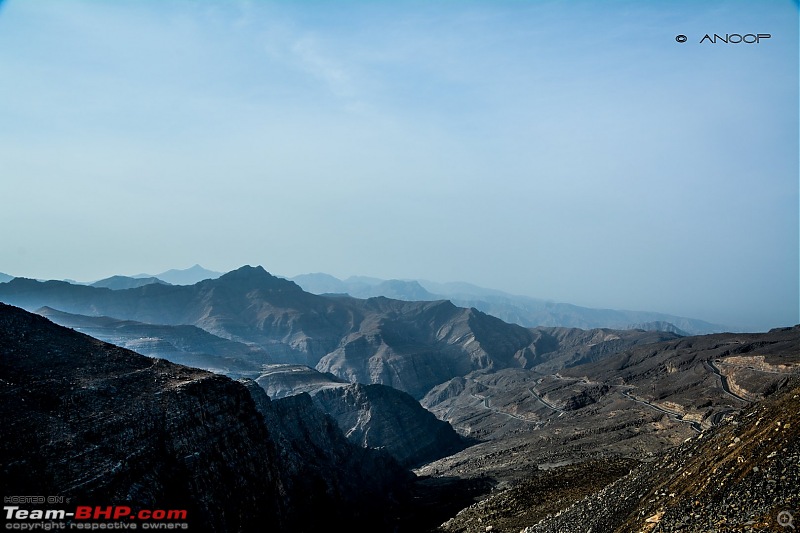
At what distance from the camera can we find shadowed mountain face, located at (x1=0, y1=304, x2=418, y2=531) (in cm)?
2377

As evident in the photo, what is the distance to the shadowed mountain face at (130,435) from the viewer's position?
23766 mm

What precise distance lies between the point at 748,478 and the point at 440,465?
66547mm

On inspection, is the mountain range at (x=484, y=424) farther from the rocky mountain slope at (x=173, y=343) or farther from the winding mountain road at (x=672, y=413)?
the rocky mountain slope at (x=173, y=343)

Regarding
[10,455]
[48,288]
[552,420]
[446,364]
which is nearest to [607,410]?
[552,420]

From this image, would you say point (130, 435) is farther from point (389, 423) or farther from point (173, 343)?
point (173, 343)

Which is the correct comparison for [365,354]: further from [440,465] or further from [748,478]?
[748,478]

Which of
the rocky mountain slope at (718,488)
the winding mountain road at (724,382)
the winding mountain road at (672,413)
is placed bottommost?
the winding mountain road at (672,413)

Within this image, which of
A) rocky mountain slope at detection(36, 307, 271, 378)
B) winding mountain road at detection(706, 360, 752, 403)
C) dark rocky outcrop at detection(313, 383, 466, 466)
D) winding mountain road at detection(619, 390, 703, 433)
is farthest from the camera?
rocky mountain slope at detection(36, 307, 271, 378)

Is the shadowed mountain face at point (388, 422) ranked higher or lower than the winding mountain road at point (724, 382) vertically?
lower

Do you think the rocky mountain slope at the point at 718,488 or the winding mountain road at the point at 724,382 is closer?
the rocky mountain slope at the point at 718,488

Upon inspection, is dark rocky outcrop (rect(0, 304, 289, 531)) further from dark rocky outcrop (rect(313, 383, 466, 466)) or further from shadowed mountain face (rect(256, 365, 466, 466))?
A: dark rocky outcrop (rect(313, 383, 466, 466))

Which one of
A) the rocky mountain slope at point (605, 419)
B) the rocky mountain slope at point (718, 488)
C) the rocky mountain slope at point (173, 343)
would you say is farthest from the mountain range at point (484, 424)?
the rocky mountain slope at point (173, 343)

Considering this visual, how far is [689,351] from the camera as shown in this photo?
359 feet

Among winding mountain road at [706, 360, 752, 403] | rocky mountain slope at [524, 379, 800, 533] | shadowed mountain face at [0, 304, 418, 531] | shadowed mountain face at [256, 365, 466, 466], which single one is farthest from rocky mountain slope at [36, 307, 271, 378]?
rocky mountain slope at [524, 379, 800, 533]
